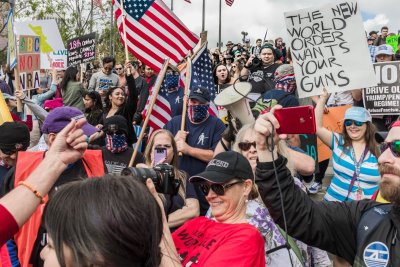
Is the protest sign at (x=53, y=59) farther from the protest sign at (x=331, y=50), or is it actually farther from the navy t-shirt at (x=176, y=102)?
the protest sign at (x=331, y=50)

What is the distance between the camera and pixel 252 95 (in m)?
7.50

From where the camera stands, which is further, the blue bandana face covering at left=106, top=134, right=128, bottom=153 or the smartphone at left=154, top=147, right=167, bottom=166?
the blue bandana face covering at left=106, top=134, right=128, bottom=153

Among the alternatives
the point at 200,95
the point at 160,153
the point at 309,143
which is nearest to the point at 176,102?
the point at 200,95

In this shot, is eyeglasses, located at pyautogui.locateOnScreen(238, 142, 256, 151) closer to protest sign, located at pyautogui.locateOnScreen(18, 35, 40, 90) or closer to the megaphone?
the megaphone

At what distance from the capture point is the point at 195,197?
176 inches

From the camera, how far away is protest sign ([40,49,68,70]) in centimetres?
1134

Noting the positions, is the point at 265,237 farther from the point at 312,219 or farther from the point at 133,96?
the point at 133,96

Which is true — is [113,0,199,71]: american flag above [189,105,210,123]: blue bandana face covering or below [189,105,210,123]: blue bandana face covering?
above

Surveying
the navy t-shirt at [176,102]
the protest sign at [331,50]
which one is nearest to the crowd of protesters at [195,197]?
the protest sign at [331,50]

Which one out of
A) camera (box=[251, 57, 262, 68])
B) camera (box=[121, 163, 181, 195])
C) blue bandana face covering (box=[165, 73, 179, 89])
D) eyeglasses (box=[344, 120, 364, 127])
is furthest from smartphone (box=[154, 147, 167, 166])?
camera (box=[251, 57, 262, 68])

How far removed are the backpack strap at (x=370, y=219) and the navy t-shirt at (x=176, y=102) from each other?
4.54 m

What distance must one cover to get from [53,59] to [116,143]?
680 cm

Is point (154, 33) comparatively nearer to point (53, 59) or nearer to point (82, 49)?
point (53, 59)

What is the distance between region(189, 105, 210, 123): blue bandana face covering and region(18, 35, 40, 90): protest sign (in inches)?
120
